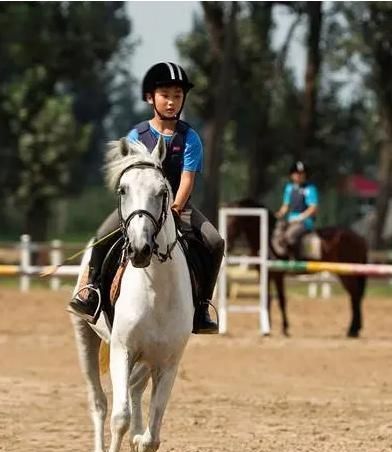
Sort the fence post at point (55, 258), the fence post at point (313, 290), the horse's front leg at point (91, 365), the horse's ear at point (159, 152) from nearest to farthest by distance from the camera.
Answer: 1. the horse's ear at point (159, 152)
2. the horse's front leg at point (91, 365)
3. the fence post at point (55, 258)
4. the fence post at point (313, 290)

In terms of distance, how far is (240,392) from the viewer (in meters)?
12.5

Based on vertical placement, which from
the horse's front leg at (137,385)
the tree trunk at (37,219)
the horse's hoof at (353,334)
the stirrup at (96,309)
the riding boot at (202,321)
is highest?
the stirrup at (96,309)

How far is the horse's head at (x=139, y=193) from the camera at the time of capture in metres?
6.75

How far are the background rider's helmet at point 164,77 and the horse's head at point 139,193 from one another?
0.61 meters

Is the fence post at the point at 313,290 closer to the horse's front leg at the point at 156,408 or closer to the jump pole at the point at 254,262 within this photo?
the jump pole at the point at 254,262

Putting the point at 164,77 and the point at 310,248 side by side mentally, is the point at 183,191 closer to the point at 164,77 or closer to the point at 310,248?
the point at 164,77

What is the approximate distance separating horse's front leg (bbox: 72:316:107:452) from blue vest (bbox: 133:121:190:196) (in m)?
1.32

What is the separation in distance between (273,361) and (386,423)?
5.18 m

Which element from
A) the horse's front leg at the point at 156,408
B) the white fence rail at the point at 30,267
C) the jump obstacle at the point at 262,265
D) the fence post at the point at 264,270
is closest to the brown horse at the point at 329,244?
the jump obstacle at the point at 262,265

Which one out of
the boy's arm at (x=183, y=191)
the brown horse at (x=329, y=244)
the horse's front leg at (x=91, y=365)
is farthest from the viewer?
the brown horse at (x=329, y=244)

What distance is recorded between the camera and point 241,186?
264ft

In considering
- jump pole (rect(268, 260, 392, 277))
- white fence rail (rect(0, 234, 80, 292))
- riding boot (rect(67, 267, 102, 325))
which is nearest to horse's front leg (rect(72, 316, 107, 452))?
riding boot (rect(67, 267, 102, 325))

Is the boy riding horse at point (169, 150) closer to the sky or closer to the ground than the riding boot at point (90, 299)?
closer to the sky

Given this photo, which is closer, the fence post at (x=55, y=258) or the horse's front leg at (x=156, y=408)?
the horse's front leg at (x=156, y=408)
